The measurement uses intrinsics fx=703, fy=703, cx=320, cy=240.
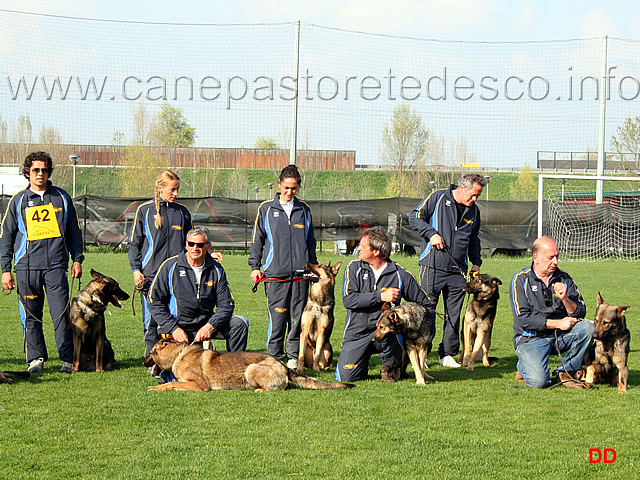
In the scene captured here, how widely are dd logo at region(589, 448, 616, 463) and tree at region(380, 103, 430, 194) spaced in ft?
128

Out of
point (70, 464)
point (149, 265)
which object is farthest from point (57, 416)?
point (149, 265)

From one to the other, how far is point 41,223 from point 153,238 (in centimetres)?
101

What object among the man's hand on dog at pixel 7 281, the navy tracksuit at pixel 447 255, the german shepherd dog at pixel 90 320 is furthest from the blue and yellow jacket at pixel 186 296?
the navy tracksuit at pixel 447 255

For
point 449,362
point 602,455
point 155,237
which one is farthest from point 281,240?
point 602,455

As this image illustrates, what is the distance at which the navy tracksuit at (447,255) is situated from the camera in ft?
24.1

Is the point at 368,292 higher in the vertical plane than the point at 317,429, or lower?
higher

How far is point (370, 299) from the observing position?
20.4 feet

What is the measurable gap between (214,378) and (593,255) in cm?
1935

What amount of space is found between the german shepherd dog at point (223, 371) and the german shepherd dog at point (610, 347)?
86.6 inches

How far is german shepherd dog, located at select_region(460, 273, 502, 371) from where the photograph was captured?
7.27 metres

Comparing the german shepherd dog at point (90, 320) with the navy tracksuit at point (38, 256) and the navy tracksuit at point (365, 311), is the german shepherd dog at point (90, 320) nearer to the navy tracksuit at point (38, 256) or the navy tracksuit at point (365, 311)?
the navy tracksuit at point (38, 256)

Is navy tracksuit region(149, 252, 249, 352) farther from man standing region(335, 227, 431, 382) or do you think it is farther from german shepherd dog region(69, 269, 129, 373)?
man standing region(335, 227, 431, 382)

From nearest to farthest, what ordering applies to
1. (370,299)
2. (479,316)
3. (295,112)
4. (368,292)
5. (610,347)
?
(610,347), (370,299), (368,292), (479,316), (295,112)

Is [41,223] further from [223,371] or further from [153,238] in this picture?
[223,371]
